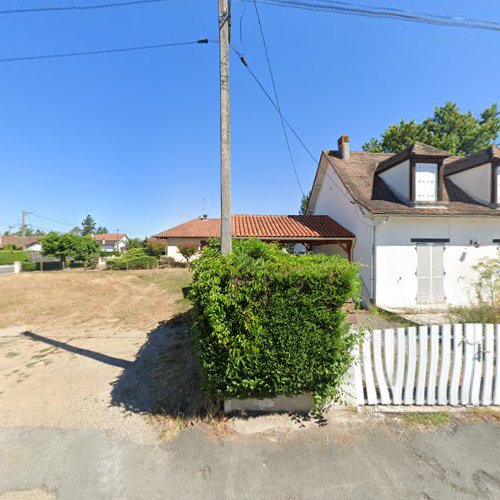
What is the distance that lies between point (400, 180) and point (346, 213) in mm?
2269

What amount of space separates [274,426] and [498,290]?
20.3 feet

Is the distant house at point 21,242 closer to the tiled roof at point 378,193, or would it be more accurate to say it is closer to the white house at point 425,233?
the tiled roof at point 378,193

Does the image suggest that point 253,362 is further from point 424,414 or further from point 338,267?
point 424,414

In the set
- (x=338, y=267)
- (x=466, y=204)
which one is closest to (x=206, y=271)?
(x=338, y=267)

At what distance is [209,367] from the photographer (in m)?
2.75

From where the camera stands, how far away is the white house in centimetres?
809

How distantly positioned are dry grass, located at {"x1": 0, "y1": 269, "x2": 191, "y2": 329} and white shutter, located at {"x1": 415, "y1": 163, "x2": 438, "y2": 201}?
9.78 metres

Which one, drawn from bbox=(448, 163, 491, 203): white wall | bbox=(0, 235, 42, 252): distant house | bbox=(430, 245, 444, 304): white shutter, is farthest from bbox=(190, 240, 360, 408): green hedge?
bbox=(0, 235, 42, 252): distant house

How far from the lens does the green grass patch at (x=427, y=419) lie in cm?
275

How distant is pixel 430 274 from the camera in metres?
8.14

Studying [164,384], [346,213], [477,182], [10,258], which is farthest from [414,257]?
[10,258]

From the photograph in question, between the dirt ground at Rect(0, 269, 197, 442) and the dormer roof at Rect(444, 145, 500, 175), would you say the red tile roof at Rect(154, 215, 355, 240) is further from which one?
the dormer roof at Rect(444, 145, 500, 175)

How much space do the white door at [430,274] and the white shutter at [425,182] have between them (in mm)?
1837

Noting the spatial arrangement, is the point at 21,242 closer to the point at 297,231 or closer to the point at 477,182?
the point at 297,231
